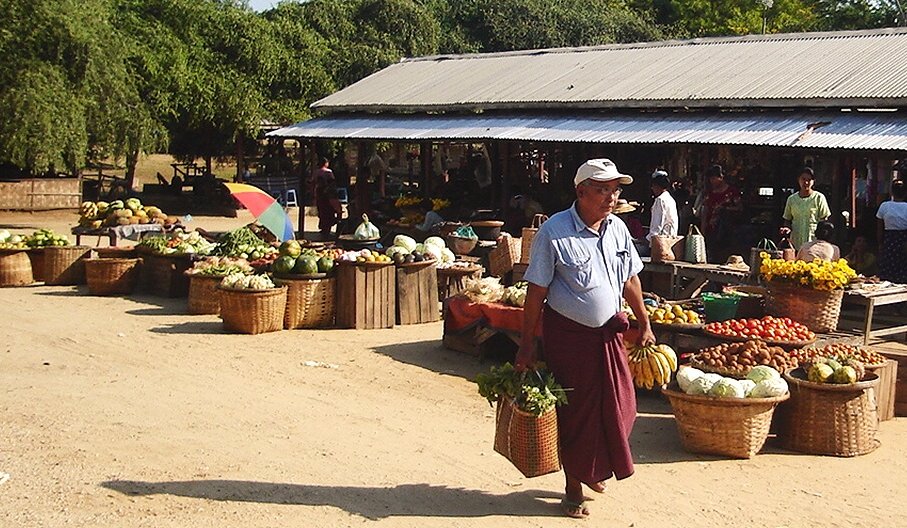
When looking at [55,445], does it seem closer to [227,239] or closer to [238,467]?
[238,467]

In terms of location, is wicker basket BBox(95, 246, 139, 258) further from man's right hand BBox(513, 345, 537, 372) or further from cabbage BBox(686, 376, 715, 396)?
man's right hand BBox(513, 345, 537, 372)

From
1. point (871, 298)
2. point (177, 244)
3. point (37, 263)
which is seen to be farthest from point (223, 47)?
point (871, 298)

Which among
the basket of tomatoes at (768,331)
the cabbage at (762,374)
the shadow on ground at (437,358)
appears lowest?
the shadow on ground at (437,358)

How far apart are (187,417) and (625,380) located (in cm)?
367

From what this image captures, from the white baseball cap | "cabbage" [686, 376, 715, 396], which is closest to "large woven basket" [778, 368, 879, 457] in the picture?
"cabbage" [686, 376, 715, 396]

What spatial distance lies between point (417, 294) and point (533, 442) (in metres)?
7.28

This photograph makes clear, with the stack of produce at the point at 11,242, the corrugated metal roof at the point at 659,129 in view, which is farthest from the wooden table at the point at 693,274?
the stack of produce at the point at 11,242

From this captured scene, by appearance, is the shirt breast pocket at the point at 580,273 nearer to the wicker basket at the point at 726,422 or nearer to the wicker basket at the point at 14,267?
the wicker basket at the point at 726,422

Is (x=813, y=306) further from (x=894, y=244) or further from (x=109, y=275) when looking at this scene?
(x=109, y=275)

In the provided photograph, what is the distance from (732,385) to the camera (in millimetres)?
7340

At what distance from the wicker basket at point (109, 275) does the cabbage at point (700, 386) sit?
982cm

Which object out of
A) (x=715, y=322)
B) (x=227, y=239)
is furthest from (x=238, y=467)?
(x=227, y=239)

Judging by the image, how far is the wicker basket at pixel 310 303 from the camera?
40.3ft

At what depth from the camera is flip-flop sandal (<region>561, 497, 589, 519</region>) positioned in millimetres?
5910
